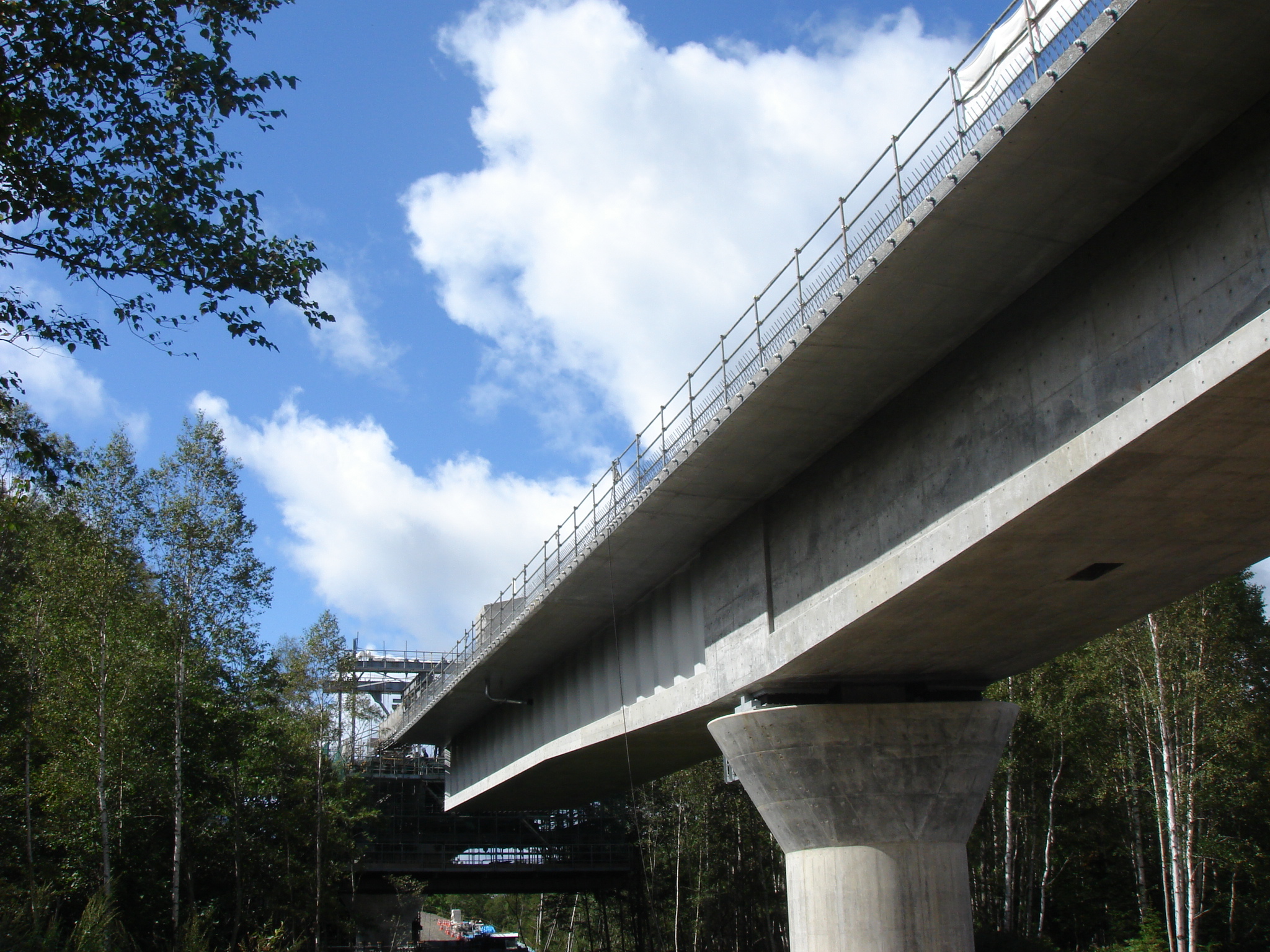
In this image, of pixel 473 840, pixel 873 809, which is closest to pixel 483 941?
pixel 473 840

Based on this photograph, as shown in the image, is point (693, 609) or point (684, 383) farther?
point (693, 609)

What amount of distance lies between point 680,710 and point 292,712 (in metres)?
20.4

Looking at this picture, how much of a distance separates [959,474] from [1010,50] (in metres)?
5.12

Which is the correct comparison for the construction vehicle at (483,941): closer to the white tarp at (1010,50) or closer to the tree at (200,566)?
the tree at (200,566)

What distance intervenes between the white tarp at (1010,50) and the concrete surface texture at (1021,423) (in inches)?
40.5

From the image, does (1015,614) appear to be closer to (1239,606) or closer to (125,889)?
(125,889)

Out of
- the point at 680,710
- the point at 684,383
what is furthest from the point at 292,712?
the point at 684,383

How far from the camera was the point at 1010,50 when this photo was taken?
35.9ft

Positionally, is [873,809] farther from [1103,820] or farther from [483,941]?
[483,941]

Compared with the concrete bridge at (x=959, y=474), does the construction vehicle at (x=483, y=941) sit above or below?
below

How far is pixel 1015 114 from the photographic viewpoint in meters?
9.91

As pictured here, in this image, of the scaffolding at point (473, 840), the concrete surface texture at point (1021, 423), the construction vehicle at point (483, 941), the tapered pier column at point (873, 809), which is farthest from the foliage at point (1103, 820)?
the concrete surface texture at point (1021, 423)

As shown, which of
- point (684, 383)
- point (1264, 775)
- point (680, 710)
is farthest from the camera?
point (1264, 775)

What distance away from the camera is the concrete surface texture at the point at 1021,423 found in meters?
9.80
